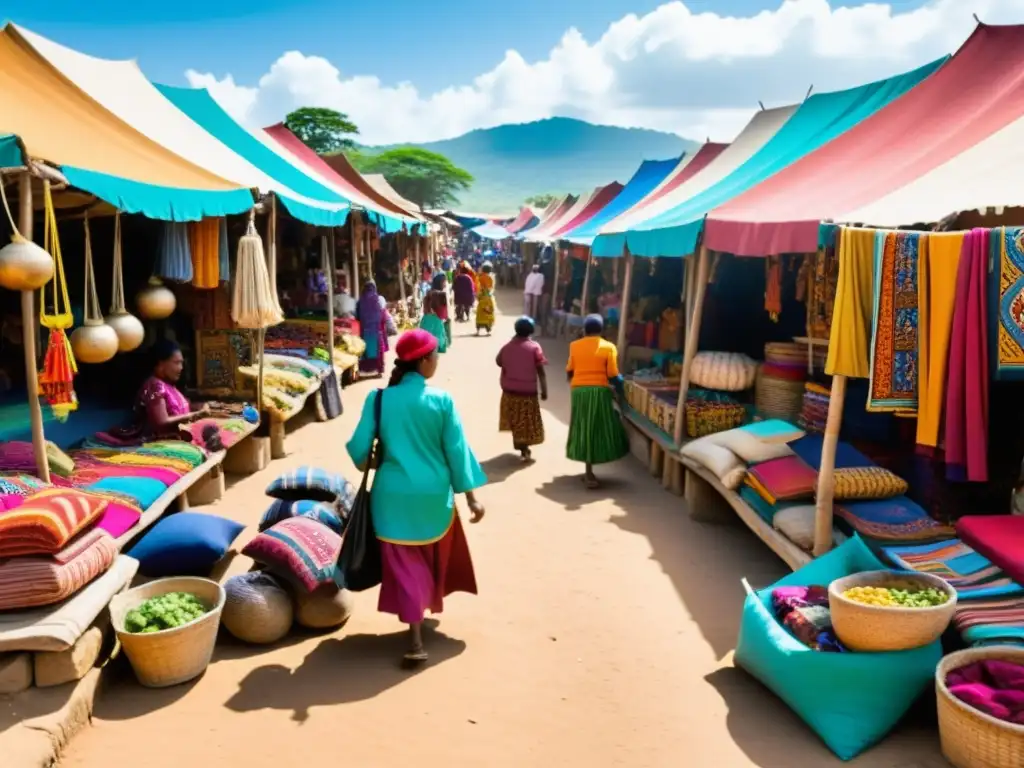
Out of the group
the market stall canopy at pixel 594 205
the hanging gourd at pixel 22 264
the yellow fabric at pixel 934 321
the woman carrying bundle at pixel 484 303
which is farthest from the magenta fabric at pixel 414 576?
the market stall canopy at pixel 594 205

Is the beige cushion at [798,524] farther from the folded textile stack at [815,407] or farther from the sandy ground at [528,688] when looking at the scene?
A: the folded textile stack at [815,407]

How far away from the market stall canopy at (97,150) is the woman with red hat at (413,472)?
2.18 metres

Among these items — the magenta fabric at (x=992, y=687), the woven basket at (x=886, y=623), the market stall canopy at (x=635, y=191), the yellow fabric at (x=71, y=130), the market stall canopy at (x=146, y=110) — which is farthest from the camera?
the market stall canopy at (x=635, y=191)

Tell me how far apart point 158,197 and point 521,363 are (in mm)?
3389

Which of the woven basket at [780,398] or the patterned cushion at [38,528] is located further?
the woven basket at [780,398]

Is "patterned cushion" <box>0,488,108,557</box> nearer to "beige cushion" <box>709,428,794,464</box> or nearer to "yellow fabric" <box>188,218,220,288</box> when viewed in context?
"yellow fabric" <box>188,218,220,288</box>

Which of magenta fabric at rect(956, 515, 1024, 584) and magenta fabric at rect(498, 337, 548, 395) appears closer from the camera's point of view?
magenta fabric at rect(956, 515, 1024, 584)

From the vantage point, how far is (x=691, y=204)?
9.00 meters

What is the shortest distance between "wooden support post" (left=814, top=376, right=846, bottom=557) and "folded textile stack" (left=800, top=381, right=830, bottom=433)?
1.56 m

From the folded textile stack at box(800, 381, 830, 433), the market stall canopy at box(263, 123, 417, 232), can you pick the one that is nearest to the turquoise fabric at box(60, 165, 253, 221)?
the folded textile stack at box(800, 381, 830, 433)

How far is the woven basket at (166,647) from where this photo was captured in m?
3.68

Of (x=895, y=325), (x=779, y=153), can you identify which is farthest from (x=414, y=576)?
(x=779, y=153)

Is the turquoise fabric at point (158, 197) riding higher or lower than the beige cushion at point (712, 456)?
higher

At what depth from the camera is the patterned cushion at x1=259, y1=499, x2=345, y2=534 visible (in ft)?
16.1
